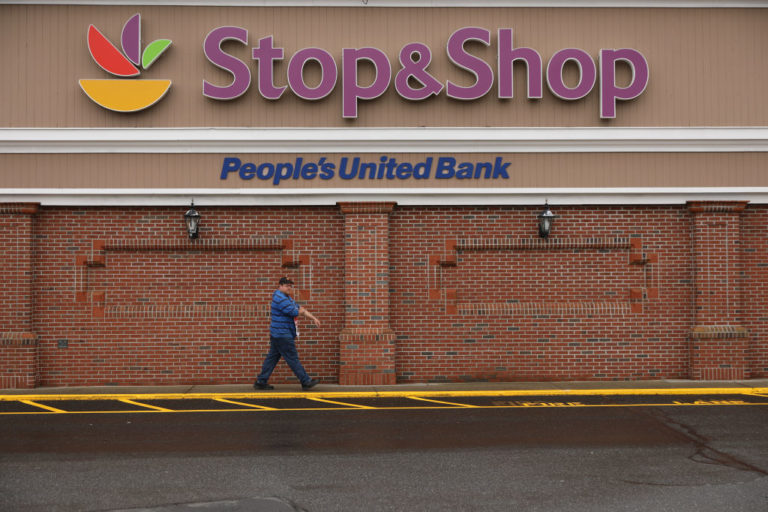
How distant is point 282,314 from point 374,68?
4537 mm

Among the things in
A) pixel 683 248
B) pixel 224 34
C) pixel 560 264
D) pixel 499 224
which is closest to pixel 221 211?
pixel 224 34

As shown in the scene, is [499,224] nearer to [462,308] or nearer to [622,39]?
[462,308]

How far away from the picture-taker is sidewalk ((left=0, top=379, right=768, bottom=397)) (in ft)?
37.8

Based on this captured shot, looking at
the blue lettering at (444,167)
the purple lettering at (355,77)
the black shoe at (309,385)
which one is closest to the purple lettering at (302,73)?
the purple lettering at (355,77)

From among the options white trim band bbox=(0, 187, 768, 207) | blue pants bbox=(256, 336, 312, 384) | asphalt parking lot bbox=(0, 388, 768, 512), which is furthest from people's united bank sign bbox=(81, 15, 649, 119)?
asphalt parking lot bbox=(0, 388, 768, 512)

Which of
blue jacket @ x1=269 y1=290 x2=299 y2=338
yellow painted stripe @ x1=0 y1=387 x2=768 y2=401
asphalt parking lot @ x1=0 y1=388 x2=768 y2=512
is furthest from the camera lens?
blue jacket @ x1=269 y1=290 x2=299 y2=338

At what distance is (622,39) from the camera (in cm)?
1278

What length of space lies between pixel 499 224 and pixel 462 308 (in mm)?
1595

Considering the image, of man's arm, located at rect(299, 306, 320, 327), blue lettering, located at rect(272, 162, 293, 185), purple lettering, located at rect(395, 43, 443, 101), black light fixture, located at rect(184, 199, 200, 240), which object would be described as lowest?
man's arm, located at rect(299, 306, 320, 327)

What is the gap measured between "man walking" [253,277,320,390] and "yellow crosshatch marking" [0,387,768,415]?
0.32 metres

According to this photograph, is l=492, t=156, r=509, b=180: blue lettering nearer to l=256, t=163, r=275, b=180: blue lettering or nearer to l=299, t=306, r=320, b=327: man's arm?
l=256, t=163, r=275, b=180: blue lettering

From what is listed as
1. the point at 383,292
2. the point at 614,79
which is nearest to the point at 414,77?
the point at 614,79

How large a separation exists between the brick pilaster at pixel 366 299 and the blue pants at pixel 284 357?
849mm

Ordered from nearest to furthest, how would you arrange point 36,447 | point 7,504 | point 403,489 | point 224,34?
1. point 7,504
2. point 403,489
3. point 36,447
4. point 224,34
